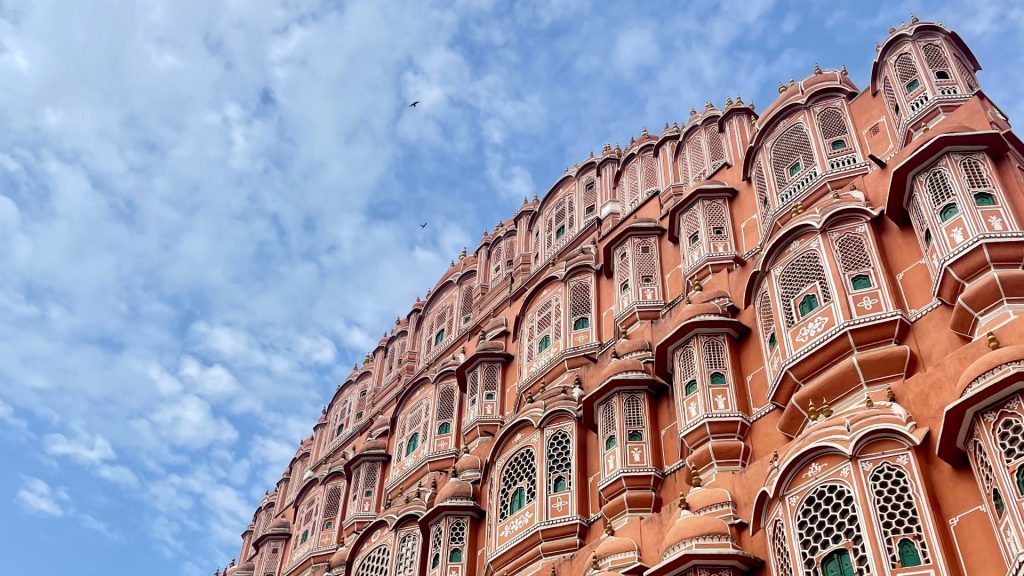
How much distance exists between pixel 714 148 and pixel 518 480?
12.4m

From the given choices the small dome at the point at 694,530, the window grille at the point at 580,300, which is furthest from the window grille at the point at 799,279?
the window grille at the point at 580,300

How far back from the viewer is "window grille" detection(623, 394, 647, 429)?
22.2 metres

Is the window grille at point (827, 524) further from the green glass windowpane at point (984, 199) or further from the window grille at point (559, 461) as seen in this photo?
the window grille at point (559, 461)

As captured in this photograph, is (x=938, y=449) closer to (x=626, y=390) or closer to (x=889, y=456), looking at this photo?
(x=889, y=456)

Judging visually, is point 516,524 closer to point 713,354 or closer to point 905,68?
point 713,354

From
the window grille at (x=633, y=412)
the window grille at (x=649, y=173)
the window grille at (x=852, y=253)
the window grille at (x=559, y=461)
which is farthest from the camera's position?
the window grille at (x=649, y=173)

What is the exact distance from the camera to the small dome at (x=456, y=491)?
24.8m

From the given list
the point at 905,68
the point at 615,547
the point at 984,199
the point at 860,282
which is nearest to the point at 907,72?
the point at 905,68

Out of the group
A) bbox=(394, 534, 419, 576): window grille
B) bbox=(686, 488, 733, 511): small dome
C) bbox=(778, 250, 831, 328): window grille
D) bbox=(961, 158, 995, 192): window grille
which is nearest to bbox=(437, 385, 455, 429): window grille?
bbox=(394, 534, 419, 576): window grille

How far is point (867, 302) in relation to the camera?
731 inches

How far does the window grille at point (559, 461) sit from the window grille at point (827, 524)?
25.3 feet

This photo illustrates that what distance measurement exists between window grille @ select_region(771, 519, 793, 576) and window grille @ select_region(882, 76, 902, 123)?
35.1 feet

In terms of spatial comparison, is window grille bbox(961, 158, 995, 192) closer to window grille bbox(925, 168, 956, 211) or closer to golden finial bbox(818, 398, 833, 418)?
window grille bbox(925, 168, 956, 211)

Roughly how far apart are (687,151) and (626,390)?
11119 mm
